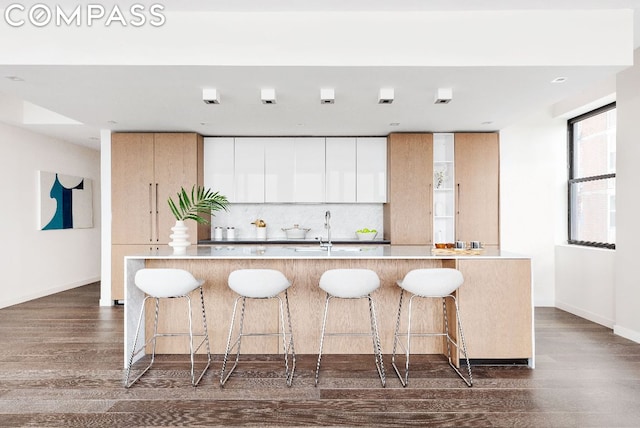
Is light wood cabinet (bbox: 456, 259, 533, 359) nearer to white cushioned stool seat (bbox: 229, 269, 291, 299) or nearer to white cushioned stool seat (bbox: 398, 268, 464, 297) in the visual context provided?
white cushioned stool seat (bbox: 398, 268, 464, 297)

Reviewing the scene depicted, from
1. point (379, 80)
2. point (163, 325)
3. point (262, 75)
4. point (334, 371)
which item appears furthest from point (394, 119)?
point (163, 325)

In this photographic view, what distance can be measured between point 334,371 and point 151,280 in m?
1.61

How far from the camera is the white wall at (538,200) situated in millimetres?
6023

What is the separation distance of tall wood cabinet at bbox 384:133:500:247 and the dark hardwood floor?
6.73 feet

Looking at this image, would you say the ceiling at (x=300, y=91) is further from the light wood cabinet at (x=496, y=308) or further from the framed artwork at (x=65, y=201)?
the light wood cabinet at (x=496, y=308)

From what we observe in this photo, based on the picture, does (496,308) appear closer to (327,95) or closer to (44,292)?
(327,95)

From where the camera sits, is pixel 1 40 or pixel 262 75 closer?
pixel 1 40

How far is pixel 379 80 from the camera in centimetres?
374

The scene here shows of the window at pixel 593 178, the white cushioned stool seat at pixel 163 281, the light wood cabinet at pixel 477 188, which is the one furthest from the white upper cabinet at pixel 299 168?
the white cushioned stool seat at pixel 163 281

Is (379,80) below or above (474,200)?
above

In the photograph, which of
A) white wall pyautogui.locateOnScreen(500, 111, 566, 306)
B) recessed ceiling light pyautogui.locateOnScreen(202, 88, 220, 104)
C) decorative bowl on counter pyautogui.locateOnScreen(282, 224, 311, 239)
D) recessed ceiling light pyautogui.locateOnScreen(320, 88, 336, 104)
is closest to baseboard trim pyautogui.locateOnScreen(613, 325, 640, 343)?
white wall pyautogui.locateOnScreen(500, 111, 566, 306)

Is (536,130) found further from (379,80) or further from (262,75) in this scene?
(262,75)

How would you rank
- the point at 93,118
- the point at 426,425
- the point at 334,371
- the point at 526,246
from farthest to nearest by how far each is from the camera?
the point at 526,246, the point at 93,118, the point at 334,371, the point at 426,425

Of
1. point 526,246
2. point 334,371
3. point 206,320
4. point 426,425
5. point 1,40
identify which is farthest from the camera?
point 526,246
